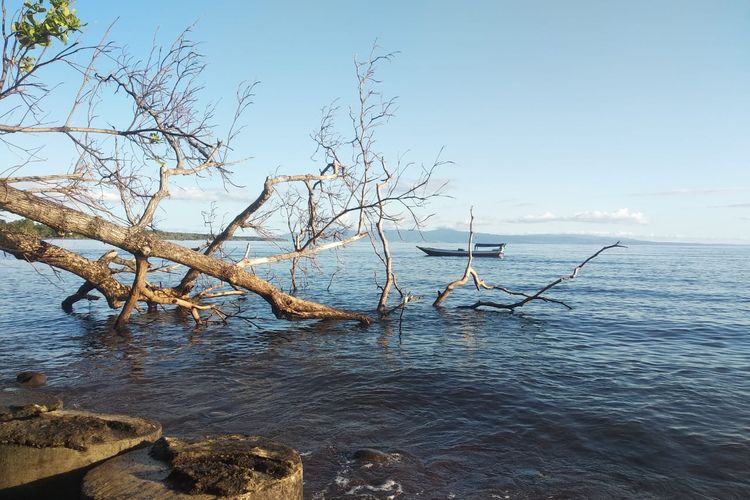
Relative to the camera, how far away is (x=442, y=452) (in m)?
6.41

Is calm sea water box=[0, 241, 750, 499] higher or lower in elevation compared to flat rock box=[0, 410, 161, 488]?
lower

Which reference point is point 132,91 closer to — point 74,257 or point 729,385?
point 74,257

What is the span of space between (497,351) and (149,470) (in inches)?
413

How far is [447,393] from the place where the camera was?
29.8ft

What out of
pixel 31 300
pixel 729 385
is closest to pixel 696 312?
pixel 729 385

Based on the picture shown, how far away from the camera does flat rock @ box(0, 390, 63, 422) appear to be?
519 centimetres

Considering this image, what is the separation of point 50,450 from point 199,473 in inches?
65.6

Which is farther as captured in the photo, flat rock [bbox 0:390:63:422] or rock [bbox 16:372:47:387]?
rock [bbox 16:372:47:387]

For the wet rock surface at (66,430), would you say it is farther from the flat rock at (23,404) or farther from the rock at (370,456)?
the rock at (370,456)

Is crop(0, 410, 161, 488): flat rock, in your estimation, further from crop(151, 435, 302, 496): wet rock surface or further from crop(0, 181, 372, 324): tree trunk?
crop(0, 181, 372, 324): tree trunk

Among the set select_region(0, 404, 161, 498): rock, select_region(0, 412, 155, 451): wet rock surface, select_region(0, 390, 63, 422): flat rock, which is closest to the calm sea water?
select_region(0, 390, 63, 422): flat rock

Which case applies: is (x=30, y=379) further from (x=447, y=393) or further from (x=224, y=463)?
(x=447, y=393)

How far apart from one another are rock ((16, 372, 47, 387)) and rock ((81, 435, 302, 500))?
20.5 ft

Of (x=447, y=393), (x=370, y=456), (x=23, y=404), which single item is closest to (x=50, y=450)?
(x=23, y=404)
